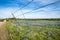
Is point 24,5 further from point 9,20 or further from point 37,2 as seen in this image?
point 9,20

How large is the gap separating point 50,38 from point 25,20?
1.32 feet

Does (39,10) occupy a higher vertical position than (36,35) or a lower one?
higher

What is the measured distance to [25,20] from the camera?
1.94 m

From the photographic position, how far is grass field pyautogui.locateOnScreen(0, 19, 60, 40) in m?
1.85

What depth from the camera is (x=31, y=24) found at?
1.92 m

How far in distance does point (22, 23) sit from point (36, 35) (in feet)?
0.82

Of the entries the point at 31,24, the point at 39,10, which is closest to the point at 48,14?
the point at 39,10

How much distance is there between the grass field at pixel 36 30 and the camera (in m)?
1.85

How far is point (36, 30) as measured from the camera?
1.88m

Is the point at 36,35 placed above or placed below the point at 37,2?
below

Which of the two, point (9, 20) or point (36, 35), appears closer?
point (36, 35)

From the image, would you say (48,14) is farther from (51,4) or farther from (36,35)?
(36,35)

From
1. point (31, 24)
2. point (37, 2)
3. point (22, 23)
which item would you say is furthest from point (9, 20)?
point (37, 2)

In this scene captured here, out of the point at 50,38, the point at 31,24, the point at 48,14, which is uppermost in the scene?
the point at 48,14
